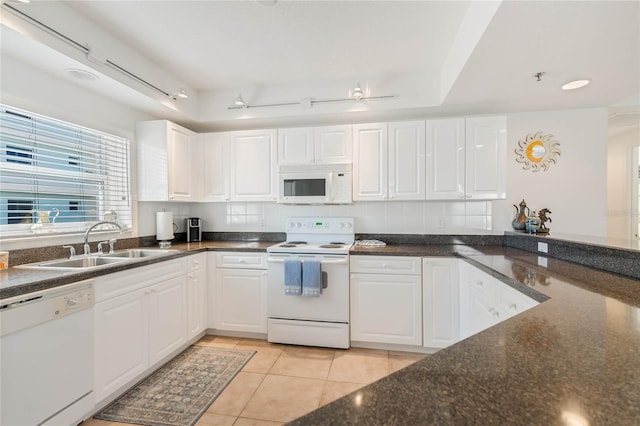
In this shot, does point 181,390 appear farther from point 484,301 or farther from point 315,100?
point 315,100

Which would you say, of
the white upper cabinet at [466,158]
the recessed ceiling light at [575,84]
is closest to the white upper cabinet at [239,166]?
the white upper cabinet at [466,158]

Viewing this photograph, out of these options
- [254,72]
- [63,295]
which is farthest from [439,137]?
[63,295]

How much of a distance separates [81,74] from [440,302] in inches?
129

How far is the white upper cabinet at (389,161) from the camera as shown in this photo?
2.78 m

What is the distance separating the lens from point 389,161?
282 centimetres

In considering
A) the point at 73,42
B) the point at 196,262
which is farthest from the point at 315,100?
the point at 196,262

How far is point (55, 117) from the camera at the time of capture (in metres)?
2.09

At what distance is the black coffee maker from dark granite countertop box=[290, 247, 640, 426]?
3121 mm

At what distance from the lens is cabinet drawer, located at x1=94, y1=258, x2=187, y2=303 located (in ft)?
5.80

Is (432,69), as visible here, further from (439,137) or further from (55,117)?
(55,117)

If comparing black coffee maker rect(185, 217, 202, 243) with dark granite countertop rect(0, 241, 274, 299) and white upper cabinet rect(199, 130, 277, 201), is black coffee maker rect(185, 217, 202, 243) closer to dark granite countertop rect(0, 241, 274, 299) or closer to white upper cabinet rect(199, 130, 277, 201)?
white upper cabinet rect(199, 130, 277, 201)

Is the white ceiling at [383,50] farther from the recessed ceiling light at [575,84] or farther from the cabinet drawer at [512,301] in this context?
the cabinet drawer at [512,301]

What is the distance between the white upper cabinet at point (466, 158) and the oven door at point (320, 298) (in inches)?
46.1

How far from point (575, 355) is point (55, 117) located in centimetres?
311
